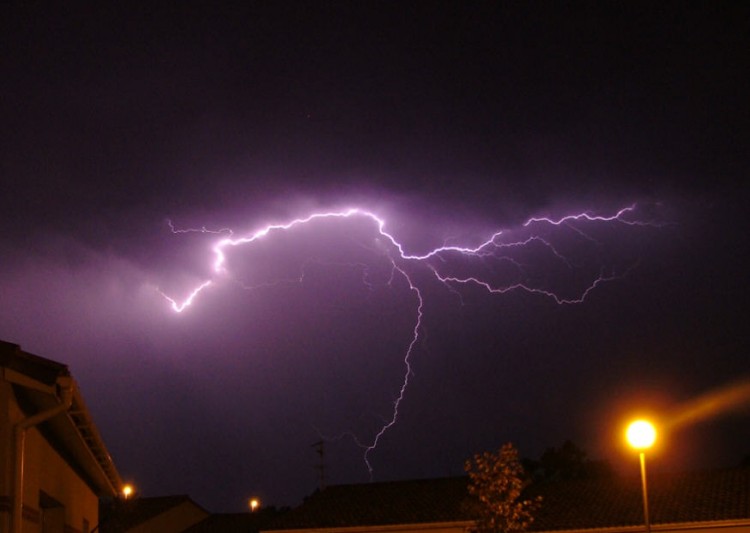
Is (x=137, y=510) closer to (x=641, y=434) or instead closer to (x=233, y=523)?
(x=233, y=523)

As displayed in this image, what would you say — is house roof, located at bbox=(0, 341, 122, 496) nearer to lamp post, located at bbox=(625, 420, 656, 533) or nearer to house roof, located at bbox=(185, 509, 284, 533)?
lamp post, located at bbox=(625, 420, 656, 533)

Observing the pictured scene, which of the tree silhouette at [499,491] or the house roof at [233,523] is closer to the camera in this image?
the tree silhouette at [499,491]

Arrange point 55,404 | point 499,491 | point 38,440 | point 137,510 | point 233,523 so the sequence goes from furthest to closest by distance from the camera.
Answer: point 233,523, point 137,510, point 499,491, point 38,440, point 55,404

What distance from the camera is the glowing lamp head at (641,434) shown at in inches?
433

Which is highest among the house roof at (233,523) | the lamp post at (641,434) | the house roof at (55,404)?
the house roof at (233,523)

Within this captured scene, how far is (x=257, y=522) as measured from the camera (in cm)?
4138

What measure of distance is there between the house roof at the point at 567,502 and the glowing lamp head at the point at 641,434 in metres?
12.5

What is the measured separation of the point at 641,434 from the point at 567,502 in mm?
18616

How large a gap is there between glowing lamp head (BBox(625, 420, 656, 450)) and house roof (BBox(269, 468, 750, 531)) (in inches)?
492

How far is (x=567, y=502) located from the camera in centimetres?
2881

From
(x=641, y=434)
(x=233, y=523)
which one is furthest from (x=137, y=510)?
(x=641, y=434)

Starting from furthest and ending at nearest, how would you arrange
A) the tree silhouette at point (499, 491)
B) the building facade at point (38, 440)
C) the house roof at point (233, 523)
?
the house roof at point (233, 523)
the tree silhouette at point (499, 491)
the building facade at point (38, 440)

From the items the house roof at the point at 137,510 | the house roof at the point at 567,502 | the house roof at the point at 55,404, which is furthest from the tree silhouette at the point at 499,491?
the house roof at the point at 137,510

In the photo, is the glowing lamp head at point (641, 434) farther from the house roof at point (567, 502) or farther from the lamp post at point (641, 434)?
the house roof at point (567, 502)
